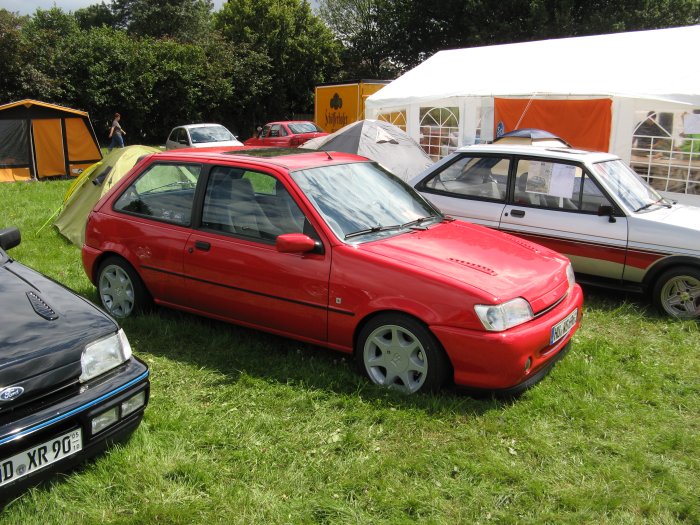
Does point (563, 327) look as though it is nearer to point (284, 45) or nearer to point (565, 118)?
point (565, 118)

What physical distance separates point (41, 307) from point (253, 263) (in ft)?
5.11

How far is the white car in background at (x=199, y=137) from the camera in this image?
1885cm

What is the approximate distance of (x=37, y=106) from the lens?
1595 cm

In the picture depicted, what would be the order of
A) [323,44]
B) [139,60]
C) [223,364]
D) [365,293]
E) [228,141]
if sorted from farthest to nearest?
[323,44], [139,60], [228,141], [223,364], [365,293]

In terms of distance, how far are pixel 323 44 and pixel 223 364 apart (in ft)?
113

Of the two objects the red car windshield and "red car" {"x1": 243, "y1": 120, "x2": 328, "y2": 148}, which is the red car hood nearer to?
"red car" {"x1": 243, "y1": 120, "x2": 328, "y2": 148}

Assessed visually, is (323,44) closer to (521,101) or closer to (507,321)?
(521,101)

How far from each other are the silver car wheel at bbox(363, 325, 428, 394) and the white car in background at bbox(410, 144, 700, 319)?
9.48ft

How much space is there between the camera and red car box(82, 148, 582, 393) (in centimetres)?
374

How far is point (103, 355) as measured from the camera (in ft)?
10.2

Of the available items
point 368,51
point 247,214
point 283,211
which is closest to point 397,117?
point 247,214

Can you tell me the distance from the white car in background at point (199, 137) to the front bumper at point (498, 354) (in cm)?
1617

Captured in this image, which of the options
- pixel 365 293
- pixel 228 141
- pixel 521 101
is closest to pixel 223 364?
pixel 365 293

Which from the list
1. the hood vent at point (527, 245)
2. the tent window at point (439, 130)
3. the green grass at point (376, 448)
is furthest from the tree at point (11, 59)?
the hood vent at point (527, 245)
